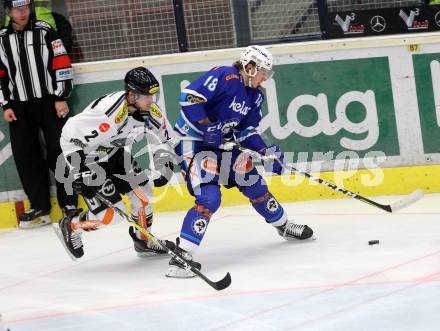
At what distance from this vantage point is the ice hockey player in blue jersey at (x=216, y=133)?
5129mm

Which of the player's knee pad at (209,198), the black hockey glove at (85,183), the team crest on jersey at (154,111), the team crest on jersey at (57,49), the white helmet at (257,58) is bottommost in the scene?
the player's knee pad at (209,198)

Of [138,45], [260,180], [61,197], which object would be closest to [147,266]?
[260,180]

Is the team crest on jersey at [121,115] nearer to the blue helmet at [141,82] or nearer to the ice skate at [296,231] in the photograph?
the blue helmet at [141,82]

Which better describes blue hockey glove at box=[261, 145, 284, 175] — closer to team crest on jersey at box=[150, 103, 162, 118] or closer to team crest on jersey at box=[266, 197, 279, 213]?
team crest on jersey at box=[266, 197, 279, 213]

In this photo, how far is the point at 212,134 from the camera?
5.23 m

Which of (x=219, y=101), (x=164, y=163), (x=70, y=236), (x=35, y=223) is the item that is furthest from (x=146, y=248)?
(x=35, y=223)

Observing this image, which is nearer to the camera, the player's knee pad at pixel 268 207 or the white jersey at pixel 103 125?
the white jersey at pixel 103 125

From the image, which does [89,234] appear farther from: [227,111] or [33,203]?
[227,111]

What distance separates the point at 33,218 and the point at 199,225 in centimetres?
241

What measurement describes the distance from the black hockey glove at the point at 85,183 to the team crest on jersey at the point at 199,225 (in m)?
0.63

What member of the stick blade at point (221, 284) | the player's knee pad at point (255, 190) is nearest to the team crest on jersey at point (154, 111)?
the player's knee pad at point (255, 190)

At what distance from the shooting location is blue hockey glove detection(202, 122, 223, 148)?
17.1 feet

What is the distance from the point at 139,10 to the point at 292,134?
1471 mm

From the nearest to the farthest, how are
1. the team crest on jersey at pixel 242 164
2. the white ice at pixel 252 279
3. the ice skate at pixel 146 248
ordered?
the white ice at pixel 252 279 → the team crest on jersey at pixel 242 164 → the ice skate at pixel 146 248
